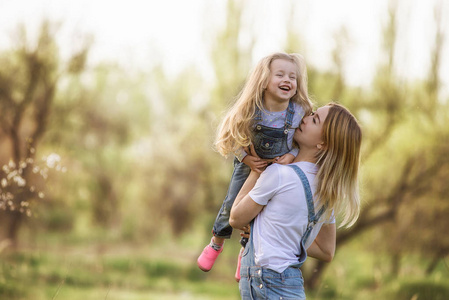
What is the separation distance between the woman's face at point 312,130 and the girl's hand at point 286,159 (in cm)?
8

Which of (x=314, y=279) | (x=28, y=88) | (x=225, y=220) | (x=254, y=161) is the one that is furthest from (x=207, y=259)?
(x=28, y=88)

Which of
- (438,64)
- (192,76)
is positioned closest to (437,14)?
(438,64)

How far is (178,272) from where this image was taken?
47.2 feet

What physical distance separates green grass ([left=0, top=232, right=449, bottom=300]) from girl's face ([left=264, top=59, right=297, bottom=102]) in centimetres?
701

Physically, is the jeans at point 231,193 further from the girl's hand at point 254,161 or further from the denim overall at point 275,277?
the denim overall at point 275,277

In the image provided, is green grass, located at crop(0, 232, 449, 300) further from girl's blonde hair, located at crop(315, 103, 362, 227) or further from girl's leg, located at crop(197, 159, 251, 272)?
girl's blonde hair, located at crop(315, 103, 362, 227)

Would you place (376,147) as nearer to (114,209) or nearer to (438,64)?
(438,64)

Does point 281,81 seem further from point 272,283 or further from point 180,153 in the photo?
point 180,153

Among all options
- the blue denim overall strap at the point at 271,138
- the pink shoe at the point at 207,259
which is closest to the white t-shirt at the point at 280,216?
the blue denim overall strap at the point at 271,138

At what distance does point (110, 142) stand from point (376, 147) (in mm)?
7924

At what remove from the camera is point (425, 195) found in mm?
11234

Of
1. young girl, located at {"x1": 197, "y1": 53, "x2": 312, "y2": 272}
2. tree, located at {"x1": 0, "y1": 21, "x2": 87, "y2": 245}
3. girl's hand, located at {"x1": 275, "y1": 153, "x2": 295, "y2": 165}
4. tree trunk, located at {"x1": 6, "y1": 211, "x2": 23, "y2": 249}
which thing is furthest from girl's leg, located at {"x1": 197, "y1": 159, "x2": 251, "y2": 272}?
tree trunk, located at {"x1": 6, "y1": 211, "x2": 23, "y2": 249}

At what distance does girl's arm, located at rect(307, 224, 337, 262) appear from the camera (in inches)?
102

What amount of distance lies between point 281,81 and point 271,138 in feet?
0.92
